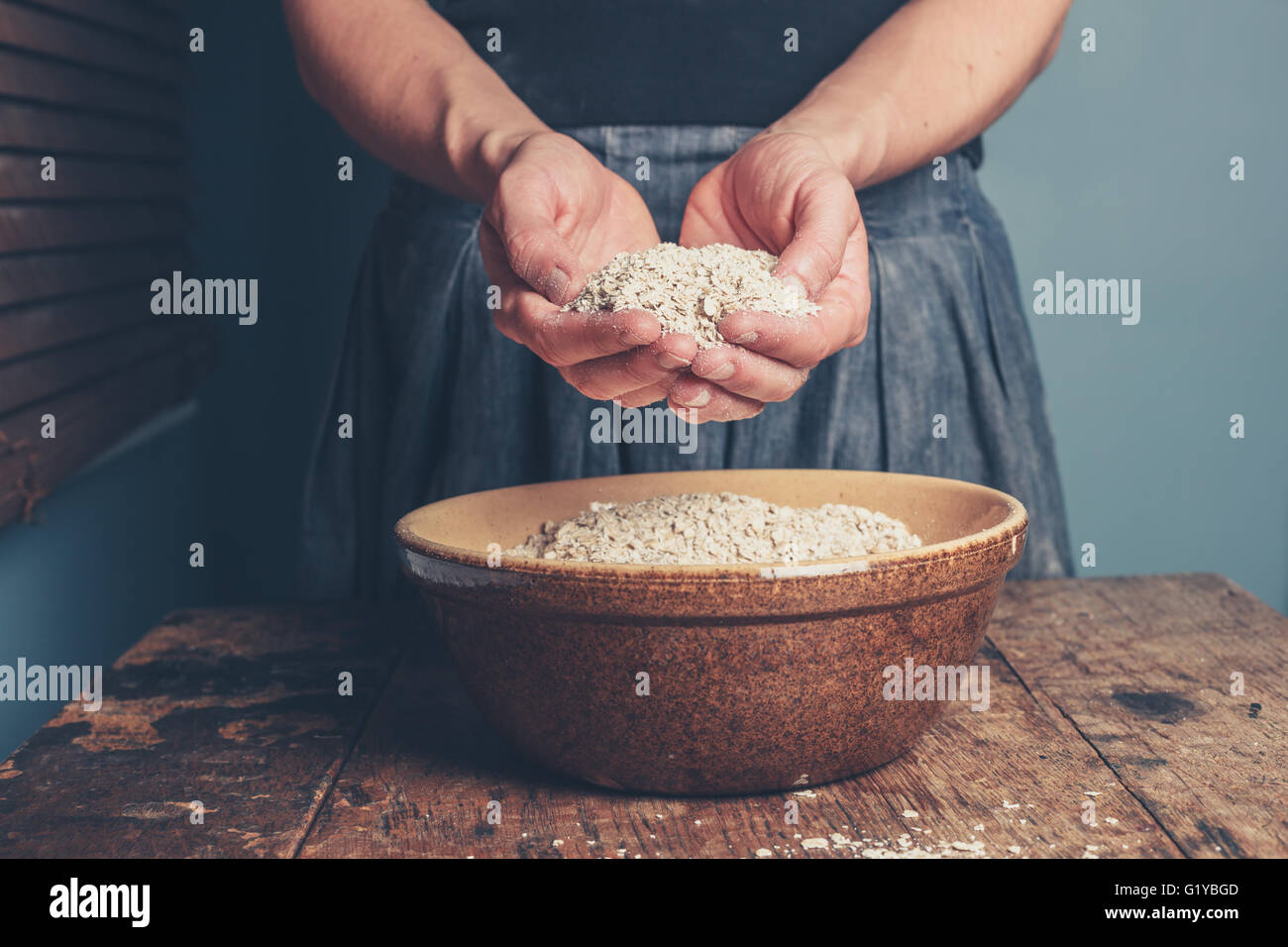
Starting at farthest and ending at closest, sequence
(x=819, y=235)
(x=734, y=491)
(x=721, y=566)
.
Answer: (x=734, y=491)
(x=819, y=235)
(x=721, y=566)

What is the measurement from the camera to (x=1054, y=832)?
2.23 ft

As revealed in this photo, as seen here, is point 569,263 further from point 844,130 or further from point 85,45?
point 85,45

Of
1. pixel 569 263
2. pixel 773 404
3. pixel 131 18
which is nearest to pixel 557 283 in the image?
pixel 569 263

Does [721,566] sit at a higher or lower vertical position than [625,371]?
lower

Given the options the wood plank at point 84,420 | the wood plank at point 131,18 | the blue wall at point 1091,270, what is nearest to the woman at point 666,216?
the wood plank at point 84,420

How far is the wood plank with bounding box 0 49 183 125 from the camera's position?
150 cm

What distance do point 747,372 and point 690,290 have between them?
11 centimetres

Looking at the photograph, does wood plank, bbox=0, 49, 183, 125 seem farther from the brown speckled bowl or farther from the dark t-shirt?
the brown speckled bowl

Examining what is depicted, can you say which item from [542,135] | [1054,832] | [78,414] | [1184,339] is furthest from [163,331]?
[1184,339]

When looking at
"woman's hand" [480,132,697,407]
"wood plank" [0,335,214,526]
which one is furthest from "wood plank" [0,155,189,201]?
"woman's hand" [480,132,697,407]

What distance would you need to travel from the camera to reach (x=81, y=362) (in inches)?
66.4

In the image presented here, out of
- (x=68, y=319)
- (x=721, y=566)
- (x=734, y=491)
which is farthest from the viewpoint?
(x=68, y=319)

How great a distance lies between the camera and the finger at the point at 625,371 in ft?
2.60

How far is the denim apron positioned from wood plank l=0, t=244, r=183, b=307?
1.67 ft
